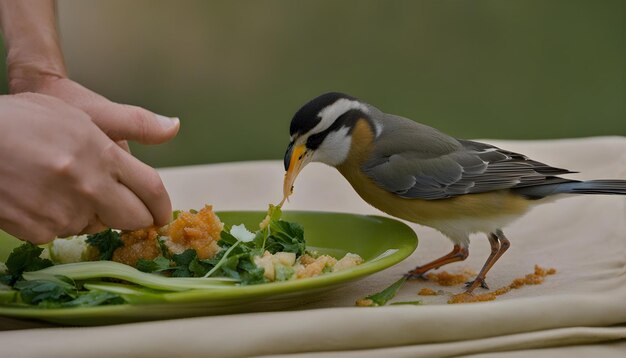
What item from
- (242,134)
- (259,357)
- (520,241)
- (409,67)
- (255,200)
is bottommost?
(259,357)

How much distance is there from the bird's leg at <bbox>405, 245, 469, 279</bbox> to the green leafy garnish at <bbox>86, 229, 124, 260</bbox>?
752 mm

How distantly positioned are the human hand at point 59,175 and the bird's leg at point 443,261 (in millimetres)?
748

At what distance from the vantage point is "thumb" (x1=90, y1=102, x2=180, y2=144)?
2387mm

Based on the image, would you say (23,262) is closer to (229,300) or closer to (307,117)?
(229,300)

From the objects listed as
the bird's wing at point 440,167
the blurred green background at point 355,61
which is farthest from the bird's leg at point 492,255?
the blurred green background at point 355,61

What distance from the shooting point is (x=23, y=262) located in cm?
205

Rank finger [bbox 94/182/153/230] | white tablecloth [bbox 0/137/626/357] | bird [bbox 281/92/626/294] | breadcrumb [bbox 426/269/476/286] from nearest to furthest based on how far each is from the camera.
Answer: white tablecloth [bbox 0/137/626/357] < finger [bbox 94/182/153/230] < breadcrumb [bbox 426/269/476/286] < bird [bbox 281/92/626/294]

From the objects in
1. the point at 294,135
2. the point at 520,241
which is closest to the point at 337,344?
the point at 294,135

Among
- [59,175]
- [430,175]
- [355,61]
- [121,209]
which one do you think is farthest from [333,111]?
[355,61]

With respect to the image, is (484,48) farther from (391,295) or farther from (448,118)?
(391,295)

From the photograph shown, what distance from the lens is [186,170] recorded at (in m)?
3.35

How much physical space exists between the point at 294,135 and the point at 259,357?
918 mm

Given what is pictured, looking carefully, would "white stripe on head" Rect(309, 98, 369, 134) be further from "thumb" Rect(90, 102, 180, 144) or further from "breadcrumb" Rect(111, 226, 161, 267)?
"breadcrumb" Rect(111, 226, 161, 267)

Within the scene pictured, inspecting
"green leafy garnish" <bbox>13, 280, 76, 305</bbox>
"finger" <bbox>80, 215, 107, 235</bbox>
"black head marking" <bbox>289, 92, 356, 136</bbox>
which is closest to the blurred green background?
"black head marking" <bbox>289, 92, 356, 136</bbox>
